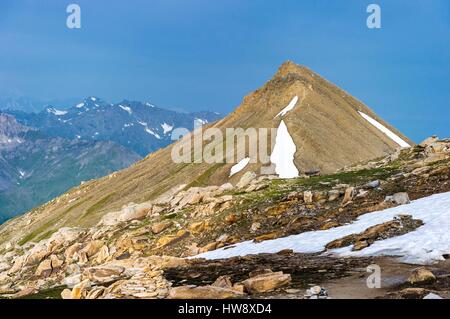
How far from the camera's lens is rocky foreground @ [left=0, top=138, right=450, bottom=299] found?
77.7 feet

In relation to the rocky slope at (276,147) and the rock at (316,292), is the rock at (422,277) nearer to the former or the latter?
the rock at (316,292)

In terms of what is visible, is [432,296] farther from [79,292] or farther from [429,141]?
[429,141]

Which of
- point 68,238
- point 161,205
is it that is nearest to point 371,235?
point 161,205

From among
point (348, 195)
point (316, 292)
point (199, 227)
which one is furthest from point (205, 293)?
point (199, 227)

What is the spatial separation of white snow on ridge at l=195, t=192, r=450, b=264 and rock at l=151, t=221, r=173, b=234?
14.0 metres

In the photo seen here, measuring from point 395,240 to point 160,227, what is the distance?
3052cm

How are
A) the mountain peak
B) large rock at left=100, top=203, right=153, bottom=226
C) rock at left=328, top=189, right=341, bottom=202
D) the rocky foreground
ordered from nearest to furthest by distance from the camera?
the rocky foreground → rock at left=328, top=189, right=341, bottom=202 → large rock at left=100, top=203, right=153, bottom=226 → the mountain peak

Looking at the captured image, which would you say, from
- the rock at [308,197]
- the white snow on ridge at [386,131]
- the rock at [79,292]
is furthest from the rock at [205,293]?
the white snow on ridge at [386,131]

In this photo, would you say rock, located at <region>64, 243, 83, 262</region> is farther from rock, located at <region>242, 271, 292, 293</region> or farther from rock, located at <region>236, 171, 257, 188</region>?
rock, located at <region>242, 271, 292, 293</region>

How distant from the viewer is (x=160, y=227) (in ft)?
181

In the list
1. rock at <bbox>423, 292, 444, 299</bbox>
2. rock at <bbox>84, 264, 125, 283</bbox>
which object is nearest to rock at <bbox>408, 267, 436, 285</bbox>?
rock at <bbox>423, 292, 444, 299</bbox>

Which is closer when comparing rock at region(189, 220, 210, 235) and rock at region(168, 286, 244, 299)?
rock at region(168, 286, 244, 299)

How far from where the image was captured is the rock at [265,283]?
23500 mm
